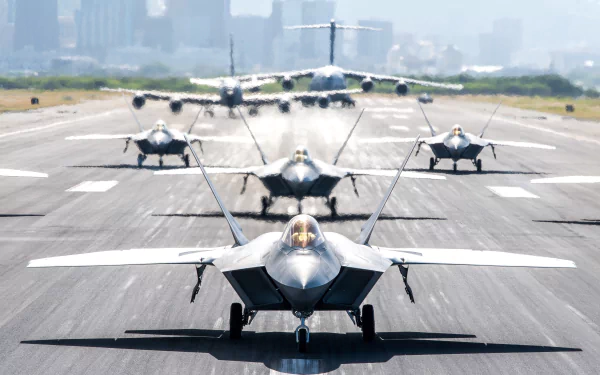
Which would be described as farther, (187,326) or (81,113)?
(81,113)

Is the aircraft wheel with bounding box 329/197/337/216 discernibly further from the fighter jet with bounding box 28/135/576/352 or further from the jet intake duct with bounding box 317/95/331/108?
the jet intake duct with bounding box 317/95/331/108

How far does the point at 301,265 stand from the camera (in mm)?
13977

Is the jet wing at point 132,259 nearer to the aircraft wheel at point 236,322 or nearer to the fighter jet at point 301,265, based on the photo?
the fighter jet at point 301,265

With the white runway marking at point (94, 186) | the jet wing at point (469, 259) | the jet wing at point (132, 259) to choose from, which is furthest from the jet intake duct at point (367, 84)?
the jet wing at point (132, 259)

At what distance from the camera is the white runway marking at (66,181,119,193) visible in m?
36.8

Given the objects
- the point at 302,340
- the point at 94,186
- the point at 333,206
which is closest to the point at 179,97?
the point at 94,186

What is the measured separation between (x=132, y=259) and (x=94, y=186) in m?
23.1

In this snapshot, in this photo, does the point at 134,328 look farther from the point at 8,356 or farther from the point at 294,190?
the point at 294,190

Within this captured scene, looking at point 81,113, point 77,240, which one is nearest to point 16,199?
point 77,240

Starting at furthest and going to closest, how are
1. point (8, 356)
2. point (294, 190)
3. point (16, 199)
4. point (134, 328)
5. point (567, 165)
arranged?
point (567, 165), point (16, 199), point (294, 190), point (134, 328), point (8, 356)

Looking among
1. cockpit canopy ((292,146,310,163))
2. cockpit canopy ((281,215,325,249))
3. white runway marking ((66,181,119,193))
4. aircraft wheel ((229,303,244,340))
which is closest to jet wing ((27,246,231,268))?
aircraft wheel ((229,303,244,340))

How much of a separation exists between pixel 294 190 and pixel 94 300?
1122cm

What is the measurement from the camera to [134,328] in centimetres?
1633

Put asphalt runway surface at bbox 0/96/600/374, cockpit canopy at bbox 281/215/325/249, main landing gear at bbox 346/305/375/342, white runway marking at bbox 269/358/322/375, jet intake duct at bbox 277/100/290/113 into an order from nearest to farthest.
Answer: white runway marking at bbox 269/358/322/375 → cockpit canopy at bbox 281/215/325/249 → asphalt runway surface at bbox 0/96/600/374 → main landing gear at bbox 346/305/375/342 → jet intake duct at bbox 277/100/290/113
